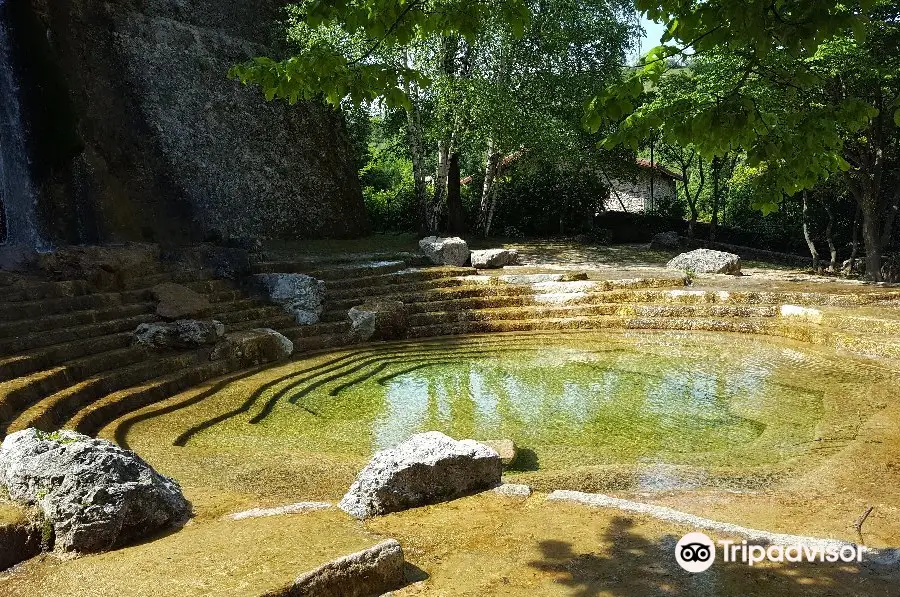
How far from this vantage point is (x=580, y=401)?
772cm

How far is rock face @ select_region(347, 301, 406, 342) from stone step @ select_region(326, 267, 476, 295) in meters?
1.21

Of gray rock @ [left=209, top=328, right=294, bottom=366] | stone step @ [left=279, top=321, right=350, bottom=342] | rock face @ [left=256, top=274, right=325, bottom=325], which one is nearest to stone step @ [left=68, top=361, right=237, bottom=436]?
gray rock @ [left=209, top=328, right=294, bottom=366]

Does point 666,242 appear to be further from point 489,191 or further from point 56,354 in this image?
point 56,354

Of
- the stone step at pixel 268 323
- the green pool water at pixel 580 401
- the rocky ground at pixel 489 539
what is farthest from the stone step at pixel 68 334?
the rocky ground at pixel 489 539

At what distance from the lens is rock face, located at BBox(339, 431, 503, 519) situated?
4.34 m

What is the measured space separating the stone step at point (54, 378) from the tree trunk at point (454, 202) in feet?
44.9

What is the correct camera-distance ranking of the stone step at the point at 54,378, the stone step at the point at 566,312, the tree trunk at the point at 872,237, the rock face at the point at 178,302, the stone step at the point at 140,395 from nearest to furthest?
the stone step at the point at 54,378 → the stone step at the point at 140,395 → the rock face at the point at 178,302 → the stone step at the point at 566,312 → the tree trunk at the point at 872,237

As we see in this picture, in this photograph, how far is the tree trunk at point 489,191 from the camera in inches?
775

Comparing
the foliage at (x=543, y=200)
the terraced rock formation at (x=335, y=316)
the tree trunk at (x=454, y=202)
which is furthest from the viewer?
the foliage at (x=543, y=200)

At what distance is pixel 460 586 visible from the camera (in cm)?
332

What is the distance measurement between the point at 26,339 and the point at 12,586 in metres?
5.63

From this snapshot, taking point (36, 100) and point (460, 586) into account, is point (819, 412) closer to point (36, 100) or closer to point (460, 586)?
point (460, 586)

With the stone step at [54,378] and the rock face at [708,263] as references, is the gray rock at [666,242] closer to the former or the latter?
the rock face at [708,263]

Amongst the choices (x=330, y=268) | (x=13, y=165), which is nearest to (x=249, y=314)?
(x=330, y=268)
